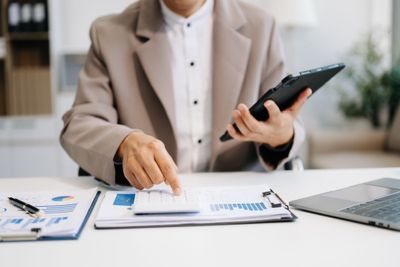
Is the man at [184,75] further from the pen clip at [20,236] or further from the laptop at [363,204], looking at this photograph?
the pen clip at [20,236]

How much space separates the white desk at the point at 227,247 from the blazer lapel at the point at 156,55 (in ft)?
1.81

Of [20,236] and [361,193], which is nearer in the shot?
[20,236]

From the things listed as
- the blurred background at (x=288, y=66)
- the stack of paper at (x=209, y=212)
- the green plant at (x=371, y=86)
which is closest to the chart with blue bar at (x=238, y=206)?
the stack of paper at (x=209, y=212)

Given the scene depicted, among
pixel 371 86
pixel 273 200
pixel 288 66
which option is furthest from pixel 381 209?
pixel 371 86

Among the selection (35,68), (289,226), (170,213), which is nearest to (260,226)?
(289,226)

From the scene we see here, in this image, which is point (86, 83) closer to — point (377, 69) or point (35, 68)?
point (35, 68)

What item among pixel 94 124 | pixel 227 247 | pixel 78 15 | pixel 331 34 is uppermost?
pixel 78 15

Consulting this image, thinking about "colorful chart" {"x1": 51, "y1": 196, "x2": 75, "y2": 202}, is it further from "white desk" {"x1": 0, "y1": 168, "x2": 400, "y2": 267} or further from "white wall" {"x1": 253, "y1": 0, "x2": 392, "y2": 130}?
"white wall" {"x1": 253, "y1": 0, "x2": 392, "y2": 130}

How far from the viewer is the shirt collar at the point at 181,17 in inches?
56.6

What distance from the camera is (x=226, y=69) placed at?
137 centimetres

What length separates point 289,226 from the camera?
0.78m

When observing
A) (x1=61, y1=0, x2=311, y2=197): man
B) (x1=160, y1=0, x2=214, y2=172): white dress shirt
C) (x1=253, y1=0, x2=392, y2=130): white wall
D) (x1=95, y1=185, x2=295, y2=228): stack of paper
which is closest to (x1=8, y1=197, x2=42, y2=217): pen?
(x1=95, y1=185, x2=295, y2=228): stack of paper

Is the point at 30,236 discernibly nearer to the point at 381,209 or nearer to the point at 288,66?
the point at 381,209

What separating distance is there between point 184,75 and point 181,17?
0.57 ft
